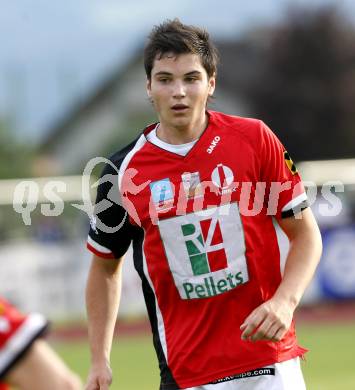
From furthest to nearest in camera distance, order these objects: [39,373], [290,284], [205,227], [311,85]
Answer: [311,85] → [205,227] → [290,284] → [39,373]

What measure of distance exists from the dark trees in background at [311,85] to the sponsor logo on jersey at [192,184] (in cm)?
3686

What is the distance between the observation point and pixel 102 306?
560 centimetres

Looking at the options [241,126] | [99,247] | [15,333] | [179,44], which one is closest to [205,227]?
[241,126]

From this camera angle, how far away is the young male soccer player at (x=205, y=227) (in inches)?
207

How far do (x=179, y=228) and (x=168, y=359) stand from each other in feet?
1.99

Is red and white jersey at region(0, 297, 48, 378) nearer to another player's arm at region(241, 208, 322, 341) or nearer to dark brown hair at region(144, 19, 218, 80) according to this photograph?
another player's arm at region(241, 208, 322, 341)

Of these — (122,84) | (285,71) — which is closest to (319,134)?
(285,71)

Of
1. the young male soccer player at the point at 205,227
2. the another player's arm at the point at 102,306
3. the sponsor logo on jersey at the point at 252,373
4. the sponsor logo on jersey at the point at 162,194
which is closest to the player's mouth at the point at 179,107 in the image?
the young male soccer player at the point at 205,227

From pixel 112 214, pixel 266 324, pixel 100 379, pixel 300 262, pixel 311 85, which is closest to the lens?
pixel 266 324

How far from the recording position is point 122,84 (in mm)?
54312

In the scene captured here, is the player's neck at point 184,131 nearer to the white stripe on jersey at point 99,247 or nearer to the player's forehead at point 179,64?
the player's forehead at point 179,64

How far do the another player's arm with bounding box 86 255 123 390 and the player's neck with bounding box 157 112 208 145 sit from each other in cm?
65

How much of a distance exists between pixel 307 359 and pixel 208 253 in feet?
27.6

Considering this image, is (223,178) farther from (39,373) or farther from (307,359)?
(307,359)
